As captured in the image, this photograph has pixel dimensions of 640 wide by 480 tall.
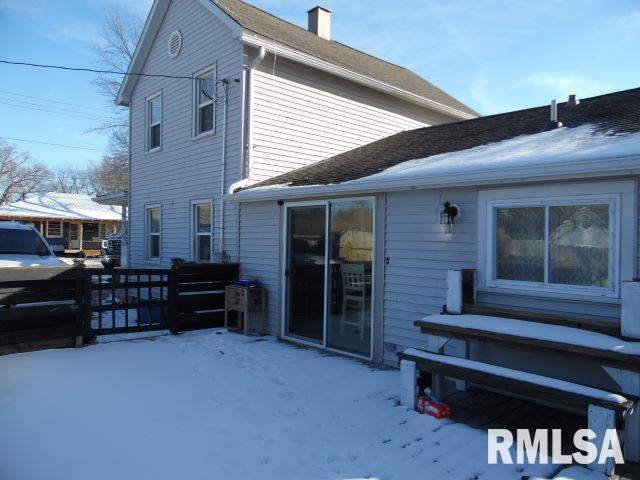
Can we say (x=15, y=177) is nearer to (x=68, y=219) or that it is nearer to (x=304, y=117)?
(x=68, y=219)

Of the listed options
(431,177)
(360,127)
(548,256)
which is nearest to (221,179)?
(360,127)

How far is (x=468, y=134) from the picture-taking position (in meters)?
7.31

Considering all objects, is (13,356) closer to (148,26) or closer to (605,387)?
(605,387)

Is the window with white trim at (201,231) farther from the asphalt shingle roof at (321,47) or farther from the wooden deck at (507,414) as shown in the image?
the wooden deck at (507,414)

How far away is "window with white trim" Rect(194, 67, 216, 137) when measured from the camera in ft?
31.1

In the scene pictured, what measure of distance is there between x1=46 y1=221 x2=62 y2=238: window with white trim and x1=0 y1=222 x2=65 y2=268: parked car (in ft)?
80.1

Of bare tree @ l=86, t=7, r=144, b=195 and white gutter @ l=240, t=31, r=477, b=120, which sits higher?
bare tree @ l=86, t=7, r=144, b=195

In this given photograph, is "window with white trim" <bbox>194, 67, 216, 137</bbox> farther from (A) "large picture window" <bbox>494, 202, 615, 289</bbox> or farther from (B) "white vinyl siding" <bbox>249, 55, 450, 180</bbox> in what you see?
(A) "large picture window" <bbox>494, 202, 615, 289</bbox>

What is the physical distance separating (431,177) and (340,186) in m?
1.36

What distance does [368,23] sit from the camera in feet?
43.1

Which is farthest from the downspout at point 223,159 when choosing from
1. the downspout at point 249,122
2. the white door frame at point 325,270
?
the white door frame at point 325,270

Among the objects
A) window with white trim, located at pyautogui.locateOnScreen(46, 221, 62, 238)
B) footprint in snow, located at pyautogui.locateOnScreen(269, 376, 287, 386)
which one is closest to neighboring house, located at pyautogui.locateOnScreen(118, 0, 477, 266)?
footprint in snow, located at pyautogui.locateOnScreen(269, 376, 287, 386)

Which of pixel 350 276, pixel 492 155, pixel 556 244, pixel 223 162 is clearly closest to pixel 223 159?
pixel 223 162

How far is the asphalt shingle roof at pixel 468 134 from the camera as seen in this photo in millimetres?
5926
